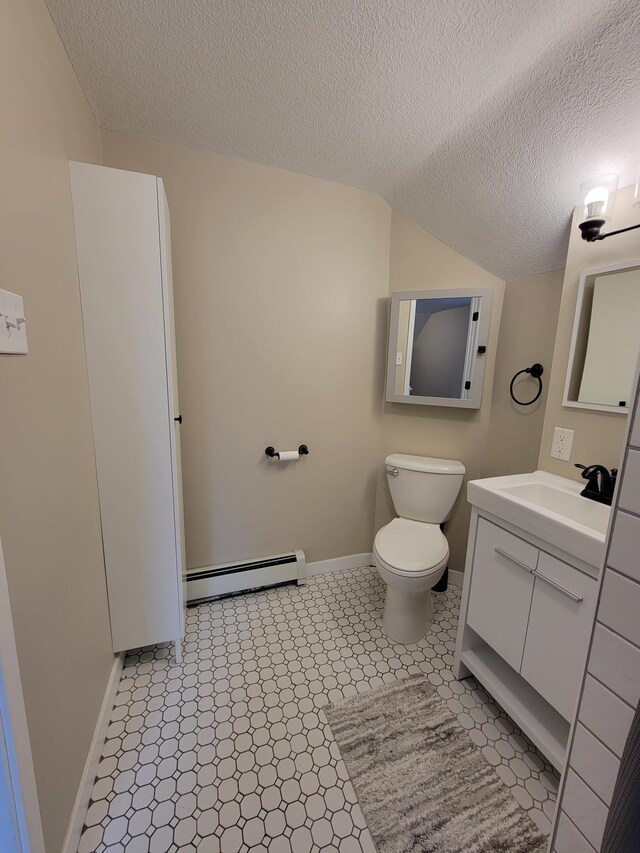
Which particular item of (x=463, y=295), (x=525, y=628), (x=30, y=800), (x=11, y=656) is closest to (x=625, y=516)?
(x=525, y=628)

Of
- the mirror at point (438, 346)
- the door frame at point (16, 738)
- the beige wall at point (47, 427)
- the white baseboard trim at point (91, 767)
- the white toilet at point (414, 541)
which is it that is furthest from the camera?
the mirror at point (438, 346)

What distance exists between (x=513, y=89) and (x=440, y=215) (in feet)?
1.92

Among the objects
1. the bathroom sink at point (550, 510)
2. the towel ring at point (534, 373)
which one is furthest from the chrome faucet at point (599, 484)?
the towel ring at point (534, 373)

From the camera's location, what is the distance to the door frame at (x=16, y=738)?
1.91 ft

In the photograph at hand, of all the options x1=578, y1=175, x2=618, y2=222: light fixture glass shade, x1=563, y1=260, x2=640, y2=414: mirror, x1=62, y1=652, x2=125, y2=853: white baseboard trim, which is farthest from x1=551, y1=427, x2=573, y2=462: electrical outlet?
x1=62, y1=652, x2=125, y2=853: white baseboard trim

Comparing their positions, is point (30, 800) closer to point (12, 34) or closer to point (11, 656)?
point (11, 656)

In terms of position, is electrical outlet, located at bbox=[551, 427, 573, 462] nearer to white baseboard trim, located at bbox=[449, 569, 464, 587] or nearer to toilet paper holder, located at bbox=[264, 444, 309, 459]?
white baseboard trim, located at bbox=[449, 569, 464, 587]

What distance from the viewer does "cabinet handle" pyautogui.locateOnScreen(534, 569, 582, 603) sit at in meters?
0.95

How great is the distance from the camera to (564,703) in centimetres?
100

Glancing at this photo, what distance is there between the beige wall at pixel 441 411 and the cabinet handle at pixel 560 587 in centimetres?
92

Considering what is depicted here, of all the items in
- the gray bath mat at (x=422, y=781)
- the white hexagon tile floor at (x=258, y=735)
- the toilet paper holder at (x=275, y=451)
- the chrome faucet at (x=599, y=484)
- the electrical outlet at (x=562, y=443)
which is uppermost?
the electrical outlet at (x=562, y=443)

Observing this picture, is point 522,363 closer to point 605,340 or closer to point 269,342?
point 605,340

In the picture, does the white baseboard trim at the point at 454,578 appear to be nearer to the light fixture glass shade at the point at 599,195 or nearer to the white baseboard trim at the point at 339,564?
the white baseboard trim at the point at 339,564

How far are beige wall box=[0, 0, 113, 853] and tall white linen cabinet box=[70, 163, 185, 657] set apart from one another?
64 millimetres
